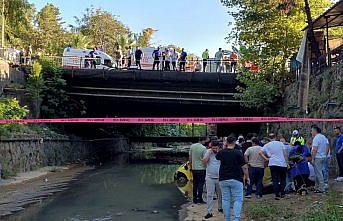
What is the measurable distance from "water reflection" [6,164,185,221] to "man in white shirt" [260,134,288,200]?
2891 millimetres

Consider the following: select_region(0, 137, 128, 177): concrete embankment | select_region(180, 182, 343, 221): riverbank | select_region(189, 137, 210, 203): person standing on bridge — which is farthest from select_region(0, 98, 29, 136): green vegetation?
select_region(180, 182, 343, 221): riverbank

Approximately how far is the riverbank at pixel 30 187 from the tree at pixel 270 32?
38.4ft

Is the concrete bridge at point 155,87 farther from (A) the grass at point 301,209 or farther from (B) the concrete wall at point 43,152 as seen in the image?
(A) the grass at point 301,209

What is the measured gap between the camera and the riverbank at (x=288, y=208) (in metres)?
9.27

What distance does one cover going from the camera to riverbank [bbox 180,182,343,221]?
9273mm

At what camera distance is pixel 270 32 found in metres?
26.8

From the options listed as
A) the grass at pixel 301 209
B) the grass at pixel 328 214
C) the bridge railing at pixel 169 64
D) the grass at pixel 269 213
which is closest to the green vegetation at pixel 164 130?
the bridge railing at pixel 169 64

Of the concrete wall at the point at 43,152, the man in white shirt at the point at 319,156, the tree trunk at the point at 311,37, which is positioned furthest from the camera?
the concrete wall at the point at 43,152

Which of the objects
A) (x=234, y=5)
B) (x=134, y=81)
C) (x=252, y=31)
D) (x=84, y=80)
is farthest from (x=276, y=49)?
(x=84, y=80)

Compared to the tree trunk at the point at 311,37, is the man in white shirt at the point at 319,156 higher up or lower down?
lower down

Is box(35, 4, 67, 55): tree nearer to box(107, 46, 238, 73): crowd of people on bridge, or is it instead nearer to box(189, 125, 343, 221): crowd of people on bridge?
box(107, 46, 238, 73): crowd of people on bridge

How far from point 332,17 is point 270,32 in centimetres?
639

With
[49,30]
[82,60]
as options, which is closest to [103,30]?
[49,30]

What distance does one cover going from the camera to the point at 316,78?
2128 centimetres
